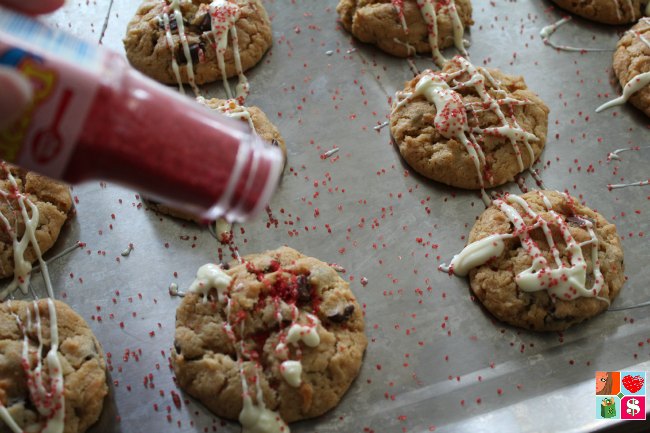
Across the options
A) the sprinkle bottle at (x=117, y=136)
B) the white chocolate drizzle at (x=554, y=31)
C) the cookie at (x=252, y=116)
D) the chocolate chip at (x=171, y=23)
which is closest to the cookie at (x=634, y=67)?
the white chocolate drizzle at (x=554, y=31)

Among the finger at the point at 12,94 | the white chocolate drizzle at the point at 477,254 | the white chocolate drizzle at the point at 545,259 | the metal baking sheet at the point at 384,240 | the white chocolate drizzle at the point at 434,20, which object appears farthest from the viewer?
the white chocolate drizzle at the point at 434,20

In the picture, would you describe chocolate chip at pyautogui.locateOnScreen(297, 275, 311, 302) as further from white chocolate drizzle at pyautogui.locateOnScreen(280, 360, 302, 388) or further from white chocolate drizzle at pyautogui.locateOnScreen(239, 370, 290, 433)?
white chocolate drizzle at pyautogui.locateOnScreen(239, 370, 290, 433)

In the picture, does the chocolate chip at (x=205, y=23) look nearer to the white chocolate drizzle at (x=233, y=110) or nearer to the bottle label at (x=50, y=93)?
the white chocolate drizzle at (x=233, y=110)

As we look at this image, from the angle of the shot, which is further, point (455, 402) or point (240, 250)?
point (240, 250)

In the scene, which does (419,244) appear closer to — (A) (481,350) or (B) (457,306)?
(B) (457,306)

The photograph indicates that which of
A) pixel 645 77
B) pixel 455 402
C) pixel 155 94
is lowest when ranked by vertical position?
pixel 455 402

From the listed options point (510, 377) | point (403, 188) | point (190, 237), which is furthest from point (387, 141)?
point (510, 377)

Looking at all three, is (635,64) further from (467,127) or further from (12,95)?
(12,95)
